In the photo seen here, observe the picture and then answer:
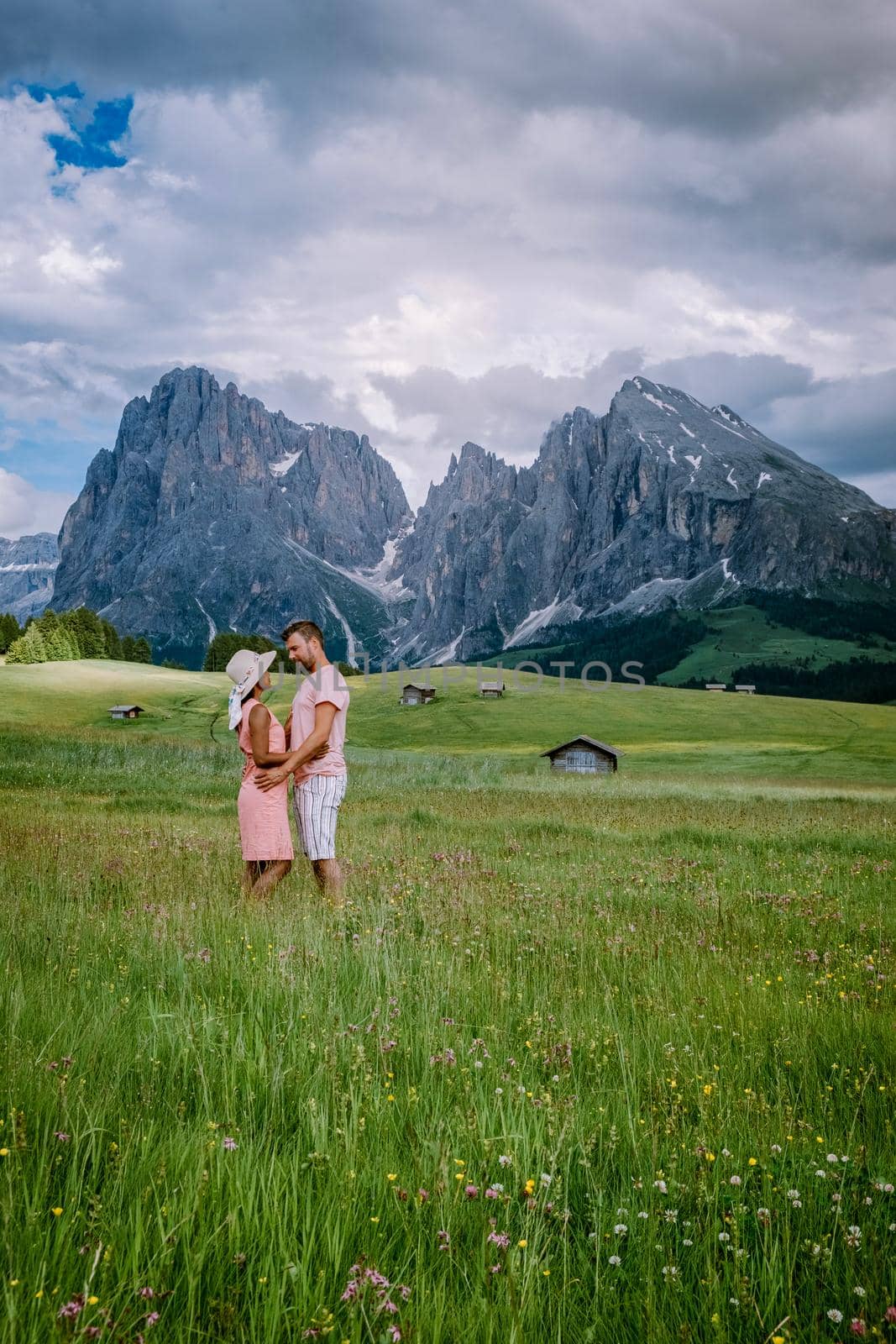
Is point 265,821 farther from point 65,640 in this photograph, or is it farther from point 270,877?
point 65,640

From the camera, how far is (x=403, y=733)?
275 ft

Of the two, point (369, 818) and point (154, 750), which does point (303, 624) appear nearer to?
point (369, 818)

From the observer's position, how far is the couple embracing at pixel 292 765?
329 inches

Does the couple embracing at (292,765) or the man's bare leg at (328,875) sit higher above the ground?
the couple embracing at (292,765)

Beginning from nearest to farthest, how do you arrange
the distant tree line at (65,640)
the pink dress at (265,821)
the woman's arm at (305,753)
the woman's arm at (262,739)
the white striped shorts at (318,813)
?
the woman's arm at (305,753) → the woman's arm at (262,739) → the pink dress at (265,821) → the white striped shorts at (318,813) → the distant tree line at (65,640)

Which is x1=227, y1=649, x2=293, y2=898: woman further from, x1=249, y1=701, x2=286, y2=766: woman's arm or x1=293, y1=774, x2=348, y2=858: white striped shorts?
x1=293, y1=774, x2=348, y2=858: white striped shorts

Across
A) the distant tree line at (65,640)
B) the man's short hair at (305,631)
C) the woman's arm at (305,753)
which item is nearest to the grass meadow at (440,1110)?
the woman's arm at (305,753)

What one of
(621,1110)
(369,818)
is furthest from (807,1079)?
(369,818)

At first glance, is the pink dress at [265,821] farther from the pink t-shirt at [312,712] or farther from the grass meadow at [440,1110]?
the grass meadow at [440,1110]

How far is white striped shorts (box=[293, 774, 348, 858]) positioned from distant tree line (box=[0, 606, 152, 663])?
12805cm

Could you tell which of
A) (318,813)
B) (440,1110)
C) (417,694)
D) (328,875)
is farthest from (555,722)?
(440,1110)

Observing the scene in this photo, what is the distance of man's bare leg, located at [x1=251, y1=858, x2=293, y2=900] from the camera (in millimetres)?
8289

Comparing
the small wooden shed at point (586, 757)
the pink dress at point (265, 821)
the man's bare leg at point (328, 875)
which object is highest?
the pink dress at point (265, 821)

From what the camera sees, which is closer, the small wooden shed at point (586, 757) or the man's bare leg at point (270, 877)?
the man's bare leg at point (270, 877)
